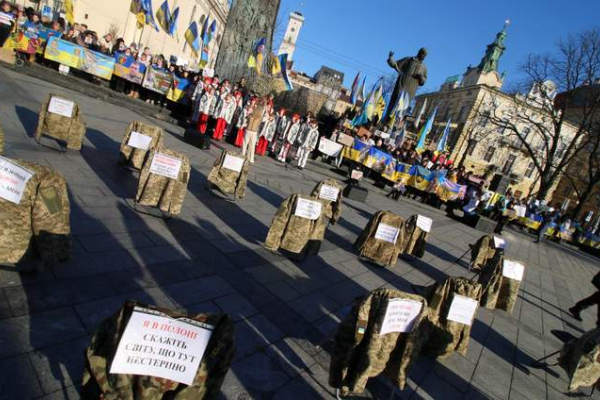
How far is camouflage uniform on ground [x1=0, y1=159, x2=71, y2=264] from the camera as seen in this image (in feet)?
11.5

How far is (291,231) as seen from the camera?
252 inches

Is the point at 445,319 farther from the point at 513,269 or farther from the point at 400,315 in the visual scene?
the point at 513,269

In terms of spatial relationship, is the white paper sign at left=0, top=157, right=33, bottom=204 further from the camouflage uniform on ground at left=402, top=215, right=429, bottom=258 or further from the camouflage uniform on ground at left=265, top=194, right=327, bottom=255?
the camouflage uniform on ground at left=402, top=215, right=429, bottom=258

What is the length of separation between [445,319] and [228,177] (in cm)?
545

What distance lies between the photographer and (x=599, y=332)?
4770 mm

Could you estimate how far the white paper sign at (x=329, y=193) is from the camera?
7.85m

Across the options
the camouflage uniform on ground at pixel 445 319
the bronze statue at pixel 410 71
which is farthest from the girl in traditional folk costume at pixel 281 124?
the camouflage uniform on ground at pixel 445 319

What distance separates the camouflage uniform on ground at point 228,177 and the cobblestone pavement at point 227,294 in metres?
0.36

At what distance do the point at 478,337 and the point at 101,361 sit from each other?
578cm

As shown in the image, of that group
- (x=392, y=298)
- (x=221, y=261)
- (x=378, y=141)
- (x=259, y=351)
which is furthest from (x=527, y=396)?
(x=378, y=141)

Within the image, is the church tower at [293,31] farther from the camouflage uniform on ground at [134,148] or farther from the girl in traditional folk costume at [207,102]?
the camouflage uniform on ground at [134,148]

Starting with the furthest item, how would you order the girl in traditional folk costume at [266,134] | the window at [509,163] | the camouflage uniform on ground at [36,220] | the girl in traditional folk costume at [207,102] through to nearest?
the window at [509,163]
the girl in traditional folk costume at [266,134]
the girl in traditional folk costume at [207,102]
the camouflage uniform on ground at [36,220]

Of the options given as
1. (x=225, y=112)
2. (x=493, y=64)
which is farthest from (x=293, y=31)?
(x=225, y=112)

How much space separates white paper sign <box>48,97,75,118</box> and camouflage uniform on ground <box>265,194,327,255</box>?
199 inches
